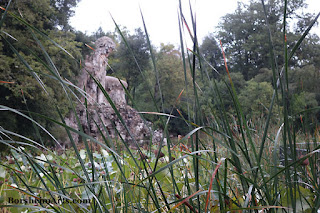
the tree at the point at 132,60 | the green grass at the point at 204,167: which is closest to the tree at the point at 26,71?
the green grass at the point at 204,167

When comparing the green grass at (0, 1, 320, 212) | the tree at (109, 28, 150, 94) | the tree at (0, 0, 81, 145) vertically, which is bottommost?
the green grass at (0, 1, 320, 212)

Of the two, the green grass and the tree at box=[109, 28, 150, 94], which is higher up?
the tree at box=[109, 28, 150, 94]

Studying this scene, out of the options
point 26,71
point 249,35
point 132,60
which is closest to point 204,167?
point 26,71

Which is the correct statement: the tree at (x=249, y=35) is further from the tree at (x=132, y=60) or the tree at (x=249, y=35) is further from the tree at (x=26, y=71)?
the tree at (x=26, y=71)

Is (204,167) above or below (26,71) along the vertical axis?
below

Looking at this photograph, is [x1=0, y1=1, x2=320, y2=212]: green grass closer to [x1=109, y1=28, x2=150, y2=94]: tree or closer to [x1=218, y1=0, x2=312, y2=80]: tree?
[x1=109, y1=28, x2=150, y2=94]: tree

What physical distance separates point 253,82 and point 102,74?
936cm

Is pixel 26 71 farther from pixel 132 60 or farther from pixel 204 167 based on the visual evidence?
pixel 132 60

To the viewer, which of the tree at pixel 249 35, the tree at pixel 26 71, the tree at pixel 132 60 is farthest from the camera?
the tree at pixel 249 35

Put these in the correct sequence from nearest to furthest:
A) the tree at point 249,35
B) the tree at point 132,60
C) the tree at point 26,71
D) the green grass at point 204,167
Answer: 1. the green grass at point 204,167
2. the tree at point 26,71
3. the tree at point 132,60
4. the tree at point 249,35

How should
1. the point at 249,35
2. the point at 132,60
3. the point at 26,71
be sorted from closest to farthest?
1. the point at 26,71
2. the point at 132,60
3. the point at 249,35

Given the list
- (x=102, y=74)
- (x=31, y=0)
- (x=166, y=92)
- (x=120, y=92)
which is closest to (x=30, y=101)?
(x=31, y=0)

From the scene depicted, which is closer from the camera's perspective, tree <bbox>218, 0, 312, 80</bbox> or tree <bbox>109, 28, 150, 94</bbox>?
tree <bbox>109, 28, 150, 94</bbox>

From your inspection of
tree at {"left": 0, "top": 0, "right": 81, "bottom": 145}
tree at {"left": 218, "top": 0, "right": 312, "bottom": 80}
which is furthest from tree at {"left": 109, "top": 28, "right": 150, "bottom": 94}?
tree at {"left": 0, "top": 0, "right": 81, "bottom": 145}
